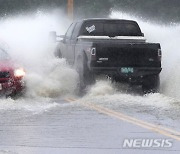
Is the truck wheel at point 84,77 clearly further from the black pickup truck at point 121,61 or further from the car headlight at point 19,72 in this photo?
the car headlight at point 19,72

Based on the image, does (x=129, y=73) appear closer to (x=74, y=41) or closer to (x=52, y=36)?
(x=74, y=41)

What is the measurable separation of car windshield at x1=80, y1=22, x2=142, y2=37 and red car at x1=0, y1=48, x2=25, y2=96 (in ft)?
10.5

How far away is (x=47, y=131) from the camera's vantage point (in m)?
10.6

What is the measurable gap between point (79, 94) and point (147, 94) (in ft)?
5.86

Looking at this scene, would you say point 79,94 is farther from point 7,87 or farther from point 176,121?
point 176,121

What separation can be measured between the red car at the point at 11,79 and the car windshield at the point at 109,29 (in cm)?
321

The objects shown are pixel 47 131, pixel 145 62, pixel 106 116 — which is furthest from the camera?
pixel 145 62

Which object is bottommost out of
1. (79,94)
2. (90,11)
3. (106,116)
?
(90,11)

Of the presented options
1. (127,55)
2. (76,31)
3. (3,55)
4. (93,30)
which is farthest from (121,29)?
(3,55)

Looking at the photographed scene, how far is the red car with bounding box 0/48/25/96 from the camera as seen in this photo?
15.5 meters

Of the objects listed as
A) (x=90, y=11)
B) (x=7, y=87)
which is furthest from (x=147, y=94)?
(x=90, y=11)

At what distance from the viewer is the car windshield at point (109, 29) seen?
18359 mm

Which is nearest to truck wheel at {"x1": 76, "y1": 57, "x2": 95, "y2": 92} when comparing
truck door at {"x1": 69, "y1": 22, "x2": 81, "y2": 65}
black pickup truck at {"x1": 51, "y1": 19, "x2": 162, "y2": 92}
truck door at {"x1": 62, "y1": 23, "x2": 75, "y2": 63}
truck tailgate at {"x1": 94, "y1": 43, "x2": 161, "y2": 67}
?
black pickup truck at {"x1": 51, "y1": 19, "x2": 162, "y2": 92}

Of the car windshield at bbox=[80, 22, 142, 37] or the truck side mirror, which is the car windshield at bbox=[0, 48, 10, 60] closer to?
the car windshield at bbox=[80, 22, 142, 37]
